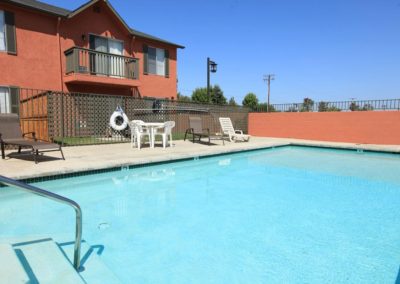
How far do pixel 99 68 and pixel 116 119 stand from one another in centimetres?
293

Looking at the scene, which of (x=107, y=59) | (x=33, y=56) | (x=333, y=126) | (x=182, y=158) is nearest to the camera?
(x=182, y=158)

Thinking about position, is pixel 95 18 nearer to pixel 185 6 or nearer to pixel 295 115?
pixel 185 6

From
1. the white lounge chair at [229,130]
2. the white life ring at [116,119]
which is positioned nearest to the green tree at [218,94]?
the white lounge chair at [229,130]

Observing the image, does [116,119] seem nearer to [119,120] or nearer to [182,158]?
[119,120]

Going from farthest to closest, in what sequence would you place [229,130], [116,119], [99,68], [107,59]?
1. [107,59]
2. [99,68]
3. [229,130]
4. [116,119]

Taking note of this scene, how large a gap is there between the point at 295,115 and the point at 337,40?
19.7 feet

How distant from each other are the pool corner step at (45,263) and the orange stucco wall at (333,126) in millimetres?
13834

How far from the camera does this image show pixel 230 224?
371 cm

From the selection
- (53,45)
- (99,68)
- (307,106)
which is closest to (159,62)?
(99,68)

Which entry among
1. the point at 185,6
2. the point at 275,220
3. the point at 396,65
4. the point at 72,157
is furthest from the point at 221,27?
the point at 275,220

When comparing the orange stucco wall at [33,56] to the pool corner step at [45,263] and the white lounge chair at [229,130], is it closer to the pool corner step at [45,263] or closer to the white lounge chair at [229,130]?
the white lounge chair at [229,130]

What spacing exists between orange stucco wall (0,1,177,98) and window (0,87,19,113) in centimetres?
26

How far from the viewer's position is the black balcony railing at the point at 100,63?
12.1 m

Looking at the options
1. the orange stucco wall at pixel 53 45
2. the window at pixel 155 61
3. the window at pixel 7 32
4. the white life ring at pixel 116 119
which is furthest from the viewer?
the window at pixel 155 61
